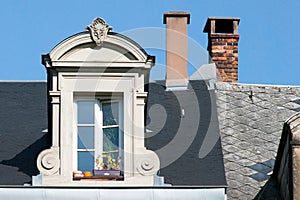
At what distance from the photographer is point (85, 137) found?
68.0ft

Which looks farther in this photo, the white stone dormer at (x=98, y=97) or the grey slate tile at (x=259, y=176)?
the grey slate tile at (x=259, y=176)

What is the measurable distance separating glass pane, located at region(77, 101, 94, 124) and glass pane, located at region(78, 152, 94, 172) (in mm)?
538

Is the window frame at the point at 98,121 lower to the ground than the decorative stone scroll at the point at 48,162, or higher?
higher

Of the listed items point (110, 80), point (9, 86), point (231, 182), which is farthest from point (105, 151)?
point (9, 86)

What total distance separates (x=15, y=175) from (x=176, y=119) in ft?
12.0

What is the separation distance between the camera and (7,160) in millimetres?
21656

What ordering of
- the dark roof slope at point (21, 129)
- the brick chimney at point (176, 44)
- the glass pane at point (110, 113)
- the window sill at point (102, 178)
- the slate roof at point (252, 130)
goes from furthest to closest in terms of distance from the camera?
the brick chimney at point (176, 44) < the slate roof at point (252, 130) < the dark roof slope at point (21, 129) < the glass pane at point (110, 113) < the window sill at point (102, 178)

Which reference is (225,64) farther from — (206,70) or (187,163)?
(187,163)

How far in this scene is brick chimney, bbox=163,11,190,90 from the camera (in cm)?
2603

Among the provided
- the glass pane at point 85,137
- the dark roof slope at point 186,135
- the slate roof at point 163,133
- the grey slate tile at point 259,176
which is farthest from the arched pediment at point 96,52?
the grey slate tile at point 259,176

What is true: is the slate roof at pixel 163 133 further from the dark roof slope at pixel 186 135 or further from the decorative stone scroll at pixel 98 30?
the decorative stone scroll at pixel 98 30

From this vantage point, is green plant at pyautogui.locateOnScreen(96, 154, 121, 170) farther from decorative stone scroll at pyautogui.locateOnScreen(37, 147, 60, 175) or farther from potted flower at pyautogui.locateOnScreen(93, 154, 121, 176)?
decorative stone scroll at pyautogui.locateOnScreen(37, 147, 60, 175)

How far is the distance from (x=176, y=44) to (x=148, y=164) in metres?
6.72

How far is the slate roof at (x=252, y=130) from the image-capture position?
72.2 ft
